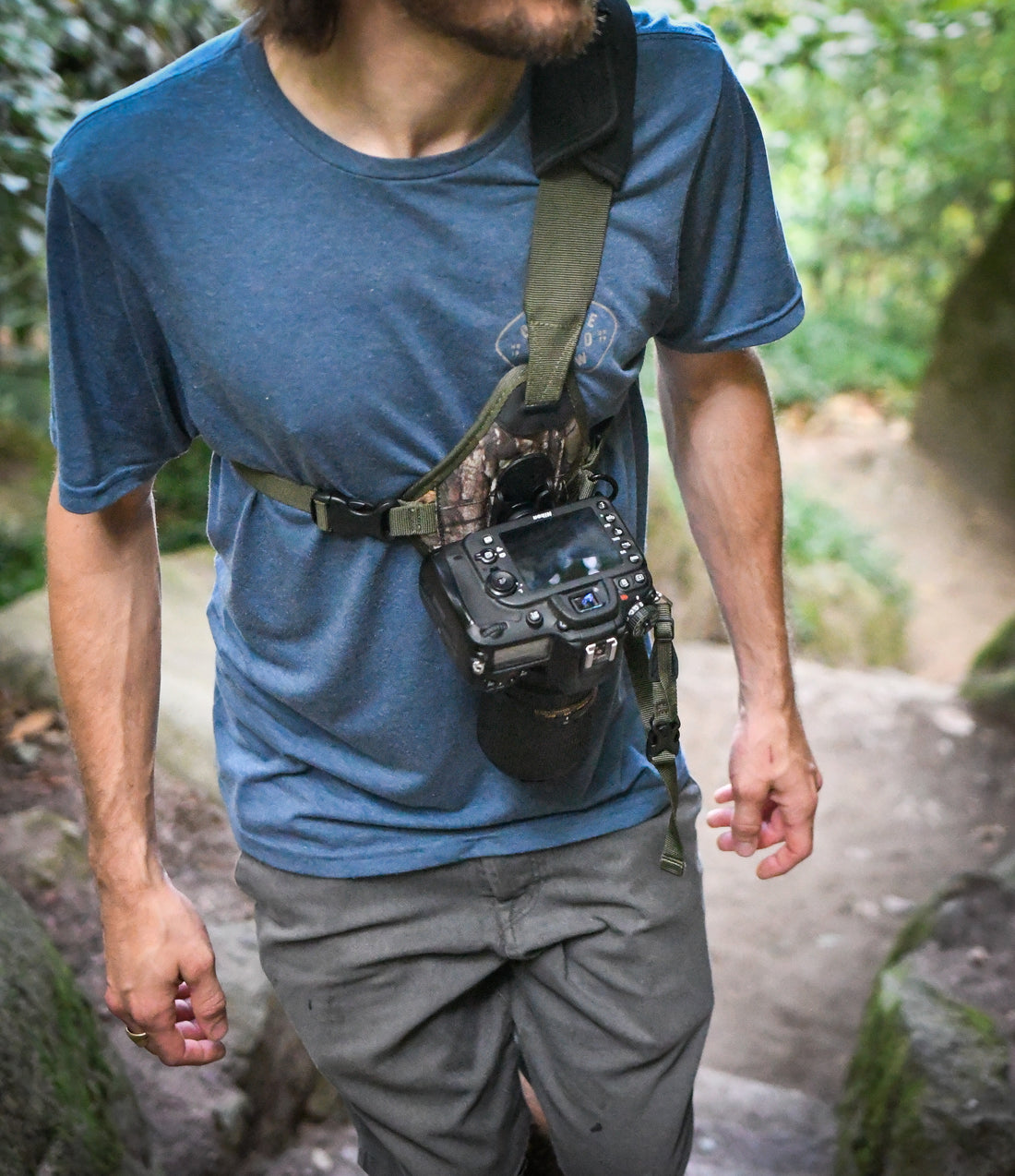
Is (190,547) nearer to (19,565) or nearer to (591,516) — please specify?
(19,565)

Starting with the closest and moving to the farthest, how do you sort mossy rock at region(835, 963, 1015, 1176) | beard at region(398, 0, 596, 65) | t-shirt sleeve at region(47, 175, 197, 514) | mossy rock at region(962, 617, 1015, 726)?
beard at region(398, 0, 596, 65)
t-shirt sleeve at region(47, 175, 197, 514)
mossy rock at region(835, 963, 1015, 1176)
mossy rock at region(962, 617, 1015, 726)

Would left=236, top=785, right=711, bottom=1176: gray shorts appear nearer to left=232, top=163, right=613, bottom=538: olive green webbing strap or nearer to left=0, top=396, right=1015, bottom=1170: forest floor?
left=232, top=163, right=613, bottom=538: olive green webbing strap

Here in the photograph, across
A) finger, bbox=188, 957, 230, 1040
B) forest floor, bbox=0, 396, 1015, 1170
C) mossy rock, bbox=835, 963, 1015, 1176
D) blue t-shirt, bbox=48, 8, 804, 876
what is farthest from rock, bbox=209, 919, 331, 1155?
mossy rock, bbox=835, 963, 1015, 1176

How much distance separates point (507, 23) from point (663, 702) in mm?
779

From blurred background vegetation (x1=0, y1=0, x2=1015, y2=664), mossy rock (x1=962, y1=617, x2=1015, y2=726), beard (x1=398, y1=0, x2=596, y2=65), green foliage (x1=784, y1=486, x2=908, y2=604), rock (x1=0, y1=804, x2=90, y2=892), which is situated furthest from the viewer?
green foliage (x1=784, y1=486, x2=908, y2=604)

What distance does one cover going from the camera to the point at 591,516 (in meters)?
1.37

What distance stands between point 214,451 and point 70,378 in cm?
20

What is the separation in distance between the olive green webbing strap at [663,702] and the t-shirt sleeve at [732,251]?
0.34 metres

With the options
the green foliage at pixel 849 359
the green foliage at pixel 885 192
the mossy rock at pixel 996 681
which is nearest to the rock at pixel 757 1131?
the mossy rock at pixel 996 681

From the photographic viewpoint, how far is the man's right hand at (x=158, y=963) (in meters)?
1.45

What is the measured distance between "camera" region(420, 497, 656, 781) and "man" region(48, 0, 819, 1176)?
89mm

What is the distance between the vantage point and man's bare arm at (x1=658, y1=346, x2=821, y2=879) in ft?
5.26

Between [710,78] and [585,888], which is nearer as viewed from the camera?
[710,78]

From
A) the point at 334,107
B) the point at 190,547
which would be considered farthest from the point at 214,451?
the point at 190,547
